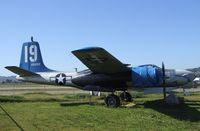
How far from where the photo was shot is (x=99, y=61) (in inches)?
803

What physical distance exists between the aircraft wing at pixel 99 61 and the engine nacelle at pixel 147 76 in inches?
30.9

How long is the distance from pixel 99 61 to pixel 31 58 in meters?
8.34

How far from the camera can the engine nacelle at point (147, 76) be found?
68.7 ft

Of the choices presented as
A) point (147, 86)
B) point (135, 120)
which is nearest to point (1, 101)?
point (147, 86)

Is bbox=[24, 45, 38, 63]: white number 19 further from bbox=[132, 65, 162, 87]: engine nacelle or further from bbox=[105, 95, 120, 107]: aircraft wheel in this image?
bbox=[132, 65, 162, 87]: engine nacelle

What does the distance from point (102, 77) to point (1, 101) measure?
25.0 feet

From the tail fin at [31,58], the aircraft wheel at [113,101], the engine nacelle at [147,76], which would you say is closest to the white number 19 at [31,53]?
the tail fin at [31,58]

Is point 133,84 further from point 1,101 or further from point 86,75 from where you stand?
point 1,101

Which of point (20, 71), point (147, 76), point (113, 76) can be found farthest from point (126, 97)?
point (20, 71)

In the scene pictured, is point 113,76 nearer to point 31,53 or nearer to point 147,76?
point 147,76

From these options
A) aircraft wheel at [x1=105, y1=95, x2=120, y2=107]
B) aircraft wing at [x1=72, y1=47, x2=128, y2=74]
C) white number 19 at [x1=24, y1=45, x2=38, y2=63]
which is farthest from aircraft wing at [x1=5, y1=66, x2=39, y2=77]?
aircraft wheel at [x1=105, y1=95, x2=120, y2=107]

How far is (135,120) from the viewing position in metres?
14.4

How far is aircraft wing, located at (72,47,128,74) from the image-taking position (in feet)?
62.2

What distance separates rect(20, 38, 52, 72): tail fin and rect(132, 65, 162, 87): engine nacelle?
8192mm
